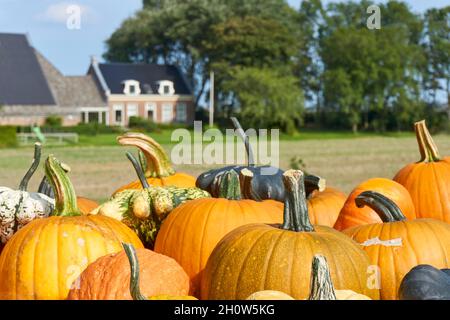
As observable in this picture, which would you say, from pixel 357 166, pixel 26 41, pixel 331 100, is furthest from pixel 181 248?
pixel 331 100

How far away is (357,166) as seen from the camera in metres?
18.6

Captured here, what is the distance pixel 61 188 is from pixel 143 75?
41.1 metres

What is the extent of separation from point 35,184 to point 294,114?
33.5 metres

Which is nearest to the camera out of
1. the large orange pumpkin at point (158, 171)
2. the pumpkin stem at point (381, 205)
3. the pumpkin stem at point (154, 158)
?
the pumpkin stem at point (381, 205)

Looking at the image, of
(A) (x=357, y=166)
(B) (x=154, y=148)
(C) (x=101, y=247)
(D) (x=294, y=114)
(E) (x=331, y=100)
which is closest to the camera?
(C) (x=101, y=247)

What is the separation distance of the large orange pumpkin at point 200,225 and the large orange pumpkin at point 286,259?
0.31 m

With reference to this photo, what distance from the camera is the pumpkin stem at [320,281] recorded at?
157cm

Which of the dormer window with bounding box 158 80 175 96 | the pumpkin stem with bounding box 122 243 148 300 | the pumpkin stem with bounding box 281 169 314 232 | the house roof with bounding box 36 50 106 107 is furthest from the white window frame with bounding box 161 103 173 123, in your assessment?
the pumpkin stem with bounding box 122 243 148 300

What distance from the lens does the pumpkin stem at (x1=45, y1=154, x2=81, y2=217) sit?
230 centimetres

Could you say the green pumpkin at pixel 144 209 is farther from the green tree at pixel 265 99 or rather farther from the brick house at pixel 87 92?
the green tree at pixel 265 99

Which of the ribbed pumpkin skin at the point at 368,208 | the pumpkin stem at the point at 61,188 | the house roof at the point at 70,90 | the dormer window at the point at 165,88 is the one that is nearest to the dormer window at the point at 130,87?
the dormer window at the point at 165,88

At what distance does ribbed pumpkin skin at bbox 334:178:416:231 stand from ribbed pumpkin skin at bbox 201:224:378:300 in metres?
0.91

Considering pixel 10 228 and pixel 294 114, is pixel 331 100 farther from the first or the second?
pixel 10 228
